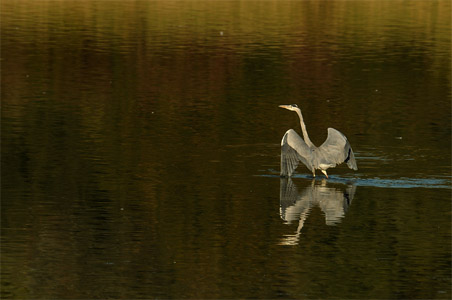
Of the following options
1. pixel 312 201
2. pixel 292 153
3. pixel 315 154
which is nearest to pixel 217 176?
pixel 292 153

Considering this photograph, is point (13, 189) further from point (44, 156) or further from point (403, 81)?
point (403, 81)

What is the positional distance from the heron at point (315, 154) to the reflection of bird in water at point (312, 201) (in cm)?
25

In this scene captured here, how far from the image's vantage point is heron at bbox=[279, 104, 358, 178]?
56.8 ft

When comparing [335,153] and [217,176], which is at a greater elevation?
[335,153]

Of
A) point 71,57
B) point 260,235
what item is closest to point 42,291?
point 260,235

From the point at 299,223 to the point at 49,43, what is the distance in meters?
28.3

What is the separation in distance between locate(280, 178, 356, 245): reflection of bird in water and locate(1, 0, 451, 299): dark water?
5 cm

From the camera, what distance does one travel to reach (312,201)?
16.0m

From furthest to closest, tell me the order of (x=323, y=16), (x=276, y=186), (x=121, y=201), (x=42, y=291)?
(x=323, y=16)
(x=276, y=186)
(x=121, y=201)
(x=42, y=291)

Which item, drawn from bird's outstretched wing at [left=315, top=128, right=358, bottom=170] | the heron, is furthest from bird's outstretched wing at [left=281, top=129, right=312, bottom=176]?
bird's outstretched wing at [left=315, top=128, right=358, bottom=170]

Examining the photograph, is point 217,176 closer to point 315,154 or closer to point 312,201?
point 315,154

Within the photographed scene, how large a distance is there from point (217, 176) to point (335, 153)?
1.80m

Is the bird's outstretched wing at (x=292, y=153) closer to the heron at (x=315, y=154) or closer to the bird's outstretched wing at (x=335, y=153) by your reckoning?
the heron at (x=315, y=154)

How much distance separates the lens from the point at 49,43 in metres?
41.7
